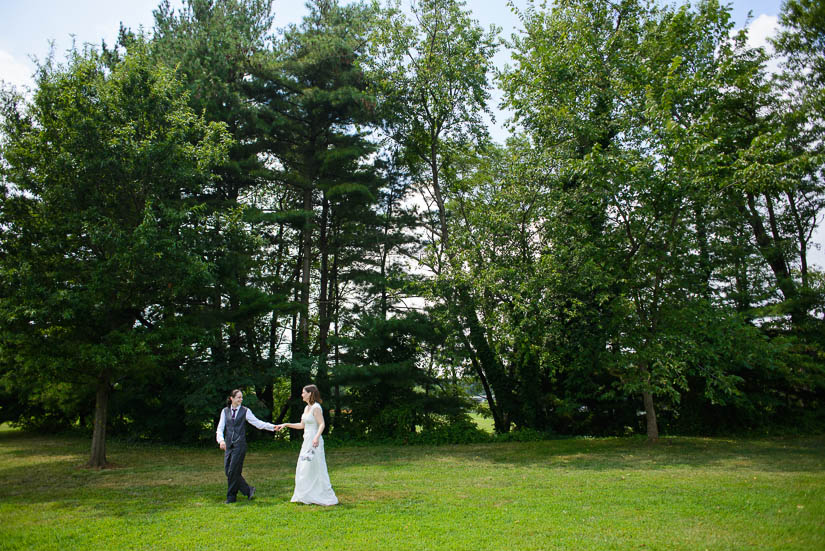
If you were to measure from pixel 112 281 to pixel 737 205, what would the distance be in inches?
767

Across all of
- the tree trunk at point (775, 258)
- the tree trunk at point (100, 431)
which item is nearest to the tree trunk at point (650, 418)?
the tree trunk at point (775, 258)

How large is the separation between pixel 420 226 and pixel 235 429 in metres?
16.3

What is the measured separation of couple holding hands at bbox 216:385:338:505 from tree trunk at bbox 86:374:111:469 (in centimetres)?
613

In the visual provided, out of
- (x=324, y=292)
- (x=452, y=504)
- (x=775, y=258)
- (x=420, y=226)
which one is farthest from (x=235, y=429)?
(x=775, y=258)

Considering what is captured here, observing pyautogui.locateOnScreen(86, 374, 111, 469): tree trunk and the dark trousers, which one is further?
pyautogui.locateOnScreen(86, 374, 111, 469): tree trunk

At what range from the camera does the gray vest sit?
8109 millimetres

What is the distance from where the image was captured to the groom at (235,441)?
7.99m

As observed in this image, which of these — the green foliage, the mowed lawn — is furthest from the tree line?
the mowed lawn

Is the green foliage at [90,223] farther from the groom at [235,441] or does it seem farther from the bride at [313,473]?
the bride at [313,473]

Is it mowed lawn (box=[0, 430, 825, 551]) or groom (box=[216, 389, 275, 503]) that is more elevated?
groom (box=[216, 389, 275, 503])

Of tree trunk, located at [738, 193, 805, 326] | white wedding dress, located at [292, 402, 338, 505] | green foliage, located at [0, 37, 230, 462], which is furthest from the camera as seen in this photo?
tree trunk, located at [738, 193, 805, 326]

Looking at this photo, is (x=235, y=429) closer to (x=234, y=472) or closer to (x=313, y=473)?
(x=234, y=472)

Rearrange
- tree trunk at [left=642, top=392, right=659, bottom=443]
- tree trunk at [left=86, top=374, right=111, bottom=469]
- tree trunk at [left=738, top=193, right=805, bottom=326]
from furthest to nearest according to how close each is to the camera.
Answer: tree trunk at [left=738, top=193, right=805, bottom=326] < tree trunk at [left=642, top=392, right=659, bottom=443] < tree trunk at [left=86, top=374, right=111, bottom=469]

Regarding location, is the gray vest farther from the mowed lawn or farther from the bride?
the mowed lawn
